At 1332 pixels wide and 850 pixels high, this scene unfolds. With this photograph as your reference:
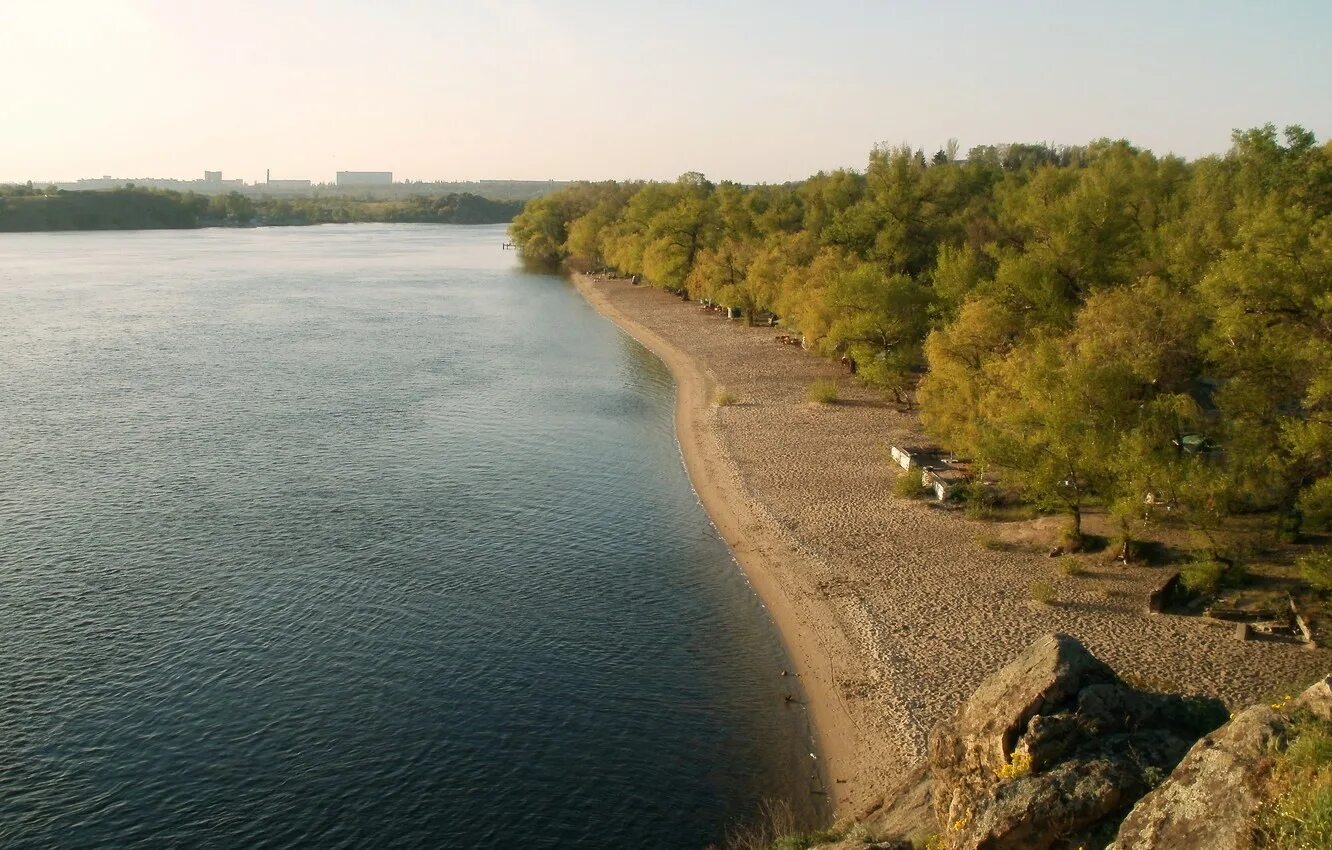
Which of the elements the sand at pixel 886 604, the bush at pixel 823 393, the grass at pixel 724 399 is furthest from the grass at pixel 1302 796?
the grass at pixel 724 399

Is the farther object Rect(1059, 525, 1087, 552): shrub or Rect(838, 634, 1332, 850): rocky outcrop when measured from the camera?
Rect(1059, 525, 1087, 552): shrub

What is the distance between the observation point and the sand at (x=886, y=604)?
1998cm

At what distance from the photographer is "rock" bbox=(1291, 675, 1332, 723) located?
972cm

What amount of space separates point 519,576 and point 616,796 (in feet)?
32.9

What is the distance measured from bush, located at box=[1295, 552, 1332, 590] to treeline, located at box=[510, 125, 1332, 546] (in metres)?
1.46

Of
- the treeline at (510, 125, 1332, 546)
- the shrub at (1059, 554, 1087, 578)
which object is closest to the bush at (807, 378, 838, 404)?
the treeline at (510, 125, 1332, 546)

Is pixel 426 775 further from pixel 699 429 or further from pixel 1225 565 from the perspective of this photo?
pixel 699 429

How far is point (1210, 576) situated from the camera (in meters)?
23.7

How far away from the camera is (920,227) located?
57.8m

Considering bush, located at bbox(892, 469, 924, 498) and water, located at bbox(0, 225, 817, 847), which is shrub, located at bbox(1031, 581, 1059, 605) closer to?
water, located at bbox(0, 225, 817, 847)

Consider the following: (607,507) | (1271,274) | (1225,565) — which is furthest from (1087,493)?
(607,507)

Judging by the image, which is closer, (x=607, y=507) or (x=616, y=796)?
(x=616, y=796)

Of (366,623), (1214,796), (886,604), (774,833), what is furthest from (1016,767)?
(366,623)

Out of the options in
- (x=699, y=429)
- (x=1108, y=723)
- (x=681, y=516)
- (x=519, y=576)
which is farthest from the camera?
(x=699, y=429)
